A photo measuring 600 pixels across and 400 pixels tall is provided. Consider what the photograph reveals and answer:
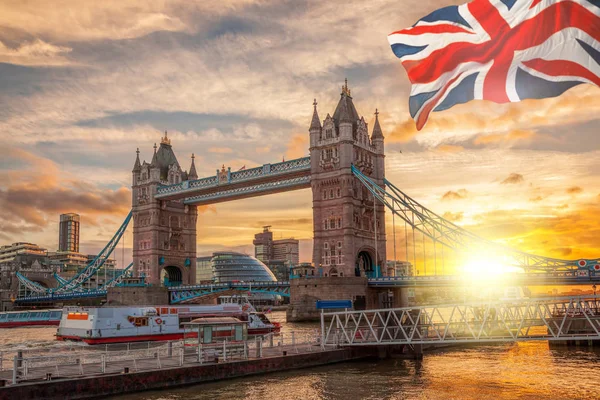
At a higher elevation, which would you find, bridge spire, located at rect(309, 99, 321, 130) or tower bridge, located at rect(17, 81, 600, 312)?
bridge spire, located at rect(309, 99, 321, 130)

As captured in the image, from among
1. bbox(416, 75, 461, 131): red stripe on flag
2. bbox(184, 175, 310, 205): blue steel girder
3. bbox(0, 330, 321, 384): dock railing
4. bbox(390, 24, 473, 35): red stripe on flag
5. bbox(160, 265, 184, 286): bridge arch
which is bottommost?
bbox(0, 330, 321, 384): dock railing

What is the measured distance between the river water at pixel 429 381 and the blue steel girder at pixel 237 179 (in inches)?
2310

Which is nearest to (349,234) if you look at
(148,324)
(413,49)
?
(148,324)

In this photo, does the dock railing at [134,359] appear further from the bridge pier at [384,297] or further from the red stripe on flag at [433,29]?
the bridge pier at [384,297]

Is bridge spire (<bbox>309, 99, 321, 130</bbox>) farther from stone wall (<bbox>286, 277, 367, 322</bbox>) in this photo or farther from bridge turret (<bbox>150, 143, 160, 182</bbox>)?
bridge turret (<bbox>150, 143, 160, 182</bbox>)

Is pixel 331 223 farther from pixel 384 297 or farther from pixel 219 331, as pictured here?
pixel 219 331

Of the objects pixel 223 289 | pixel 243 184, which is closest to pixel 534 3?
pixel 243 184

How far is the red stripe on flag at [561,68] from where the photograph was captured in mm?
16984

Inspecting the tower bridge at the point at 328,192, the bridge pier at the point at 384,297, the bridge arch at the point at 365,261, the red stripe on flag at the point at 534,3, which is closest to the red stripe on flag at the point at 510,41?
the red stripe on flag at the point at 534,3

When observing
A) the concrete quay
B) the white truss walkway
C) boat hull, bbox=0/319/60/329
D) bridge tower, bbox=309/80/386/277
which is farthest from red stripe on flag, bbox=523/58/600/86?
boat hull, bbox=0/319/60/329

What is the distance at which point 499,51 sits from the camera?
19.5 metres

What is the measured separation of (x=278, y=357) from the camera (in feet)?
122

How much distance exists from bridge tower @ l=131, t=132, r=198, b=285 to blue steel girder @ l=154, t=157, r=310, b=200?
3.15m

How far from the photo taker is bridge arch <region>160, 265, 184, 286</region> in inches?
4958
